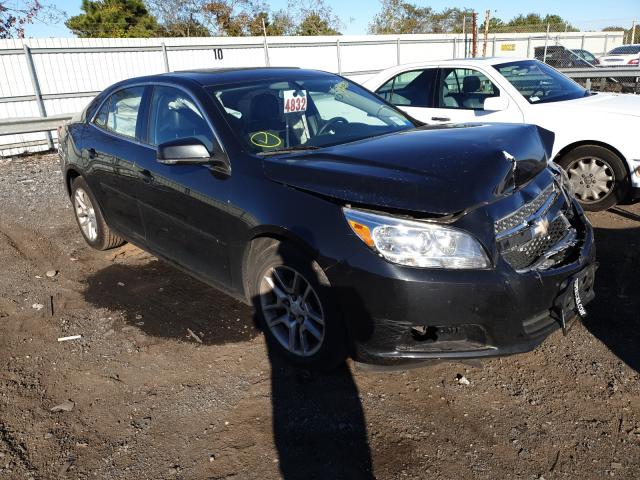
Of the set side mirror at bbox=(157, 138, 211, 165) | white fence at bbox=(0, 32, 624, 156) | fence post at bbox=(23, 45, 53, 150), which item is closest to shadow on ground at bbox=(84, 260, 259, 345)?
side mirror at bbox=(157, 138, 211, 165)

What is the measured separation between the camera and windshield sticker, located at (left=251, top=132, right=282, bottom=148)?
339cm

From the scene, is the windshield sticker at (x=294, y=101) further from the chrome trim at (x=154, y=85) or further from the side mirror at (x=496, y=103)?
the side mirror at (x=496, y=103)

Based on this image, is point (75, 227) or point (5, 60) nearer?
point (75, 227)

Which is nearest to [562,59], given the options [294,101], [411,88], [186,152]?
[411,88]

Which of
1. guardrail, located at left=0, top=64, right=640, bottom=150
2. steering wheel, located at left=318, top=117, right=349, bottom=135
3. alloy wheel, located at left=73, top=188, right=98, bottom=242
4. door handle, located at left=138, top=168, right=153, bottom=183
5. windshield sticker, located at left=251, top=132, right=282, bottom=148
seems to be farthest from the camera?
guardrail, located at left=0, top=64, right=640, bottom=150

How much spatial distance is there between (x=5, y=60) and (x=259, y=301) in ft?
41.8

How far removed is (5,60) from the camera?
12.8 metres

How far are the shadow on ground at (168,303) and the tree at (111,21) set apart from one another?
32.2 m

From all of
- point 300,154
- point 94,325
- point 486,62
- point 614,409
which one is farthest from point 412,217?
point 486,62

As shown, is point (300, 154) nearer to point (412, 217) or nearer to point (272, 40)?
point (412, 217)

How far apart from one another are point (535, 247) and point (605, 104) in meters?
3.85

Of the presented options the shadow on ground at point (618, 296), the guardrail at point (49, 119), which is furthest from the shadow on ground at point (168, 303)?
the guardrail at point (49, 119)

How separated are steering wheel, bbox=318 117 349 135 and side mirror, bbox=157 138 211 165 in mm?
852

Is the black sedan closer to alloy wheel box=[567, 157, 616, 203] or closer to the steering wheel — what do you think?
the steering wheel
